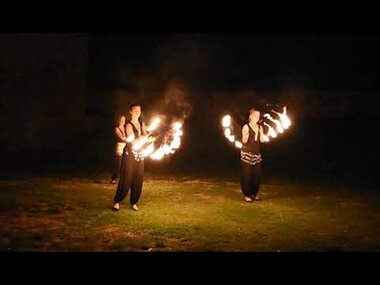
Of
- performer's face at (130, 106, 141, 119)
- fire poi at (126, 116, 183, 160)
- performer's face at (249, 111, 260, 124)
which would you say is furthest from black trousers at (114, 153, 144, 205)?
performer's face at (249, 111, 260, 124)

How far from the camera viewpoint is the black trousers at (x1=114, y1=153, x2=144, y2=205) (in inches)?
485

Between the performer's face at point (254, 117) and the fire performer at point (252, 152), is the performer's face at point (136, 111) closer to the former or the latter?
the fire performer at point (252, 152)

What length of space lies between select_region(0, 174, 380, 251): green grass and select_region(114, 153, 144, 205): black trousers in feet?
1.44

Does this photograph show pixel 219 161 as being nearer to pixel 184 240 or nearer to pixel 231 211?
pixel 231 211

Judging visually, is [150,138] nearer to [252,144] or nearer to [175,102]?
[252,144]

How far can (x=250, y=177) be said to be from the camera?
13.9 meters

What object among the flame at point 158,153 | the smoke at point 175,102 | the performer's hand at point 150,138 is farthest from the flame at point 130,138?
the smoke at point 175,102

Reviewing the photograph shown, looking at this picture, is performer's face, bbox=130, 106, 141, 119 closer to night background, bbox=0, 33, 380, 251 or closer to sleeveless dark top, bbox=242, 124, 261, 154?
sleeveless dark top, bbox=242, 124, 261, 154

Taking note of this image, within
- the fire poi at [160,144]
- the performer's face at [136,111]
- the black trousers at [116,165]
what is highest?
the performer's face at [136,111]

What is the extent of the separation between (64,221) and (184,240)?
9.36 ft

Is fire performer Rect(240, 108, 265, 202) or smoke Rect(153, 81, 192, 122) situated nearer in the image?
fire performer Rect(240, 108, 265, 202)

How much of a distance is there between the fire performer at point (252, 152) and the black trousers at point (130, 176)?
9.27ft

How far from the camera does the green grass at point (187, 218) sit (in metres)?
10.2
